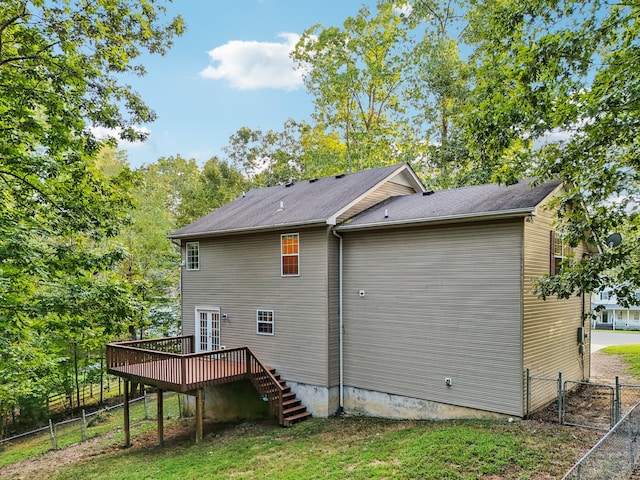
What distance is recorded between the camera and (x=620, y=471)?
20.0 ft

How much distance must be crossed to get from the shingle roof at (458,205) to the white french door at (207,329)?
19.8ft

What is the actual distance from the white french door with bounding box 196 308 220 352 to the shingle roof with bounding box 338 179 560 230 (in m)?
6.04

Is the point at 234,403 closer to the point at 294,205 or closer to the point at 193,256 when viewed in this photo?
the point at 193,256

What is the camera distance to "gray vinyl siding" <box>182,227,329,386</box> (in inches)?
476

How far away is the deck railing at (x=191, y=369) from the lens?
11.1m

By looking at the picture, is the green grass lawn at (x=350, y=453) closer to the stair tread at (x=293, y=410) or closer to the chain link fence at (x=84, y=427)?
the stair tread at (x=293, y=410)

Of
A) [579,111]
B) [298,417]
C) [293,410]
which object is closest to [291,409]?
[293,410]

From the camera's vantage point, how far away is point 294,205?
14.2 metres

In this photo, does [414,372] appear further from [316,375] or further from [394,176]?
[394,176]

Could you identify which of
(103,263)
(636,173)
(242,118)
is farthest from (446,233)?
(242,118)

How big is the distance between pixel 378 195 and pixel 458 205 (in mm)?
3526

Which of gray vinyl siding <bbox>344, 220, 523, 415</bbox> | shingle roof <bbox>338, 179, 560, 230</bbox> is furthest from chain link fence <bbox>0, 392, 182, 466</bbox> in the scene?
shingle roof <bbox>338, 179, 560, 230</bbox>

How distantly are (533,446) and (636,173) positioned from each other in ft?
17.2

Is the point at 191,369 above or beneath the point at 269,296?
beneath
